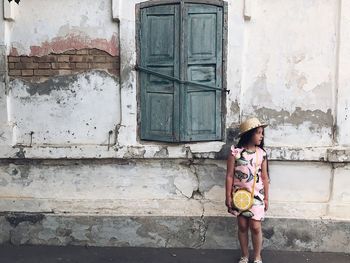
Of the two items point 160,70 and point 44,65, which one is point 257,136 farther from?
point 44,65

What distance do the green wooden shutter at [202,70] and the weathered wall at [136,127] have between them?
0.12m

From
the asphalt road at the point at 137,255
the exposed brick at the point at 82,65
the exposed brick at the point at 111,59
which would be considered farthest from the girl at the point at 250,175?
the exposed brick at the point at 82,65

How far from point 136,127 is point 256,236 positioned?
1699 mm

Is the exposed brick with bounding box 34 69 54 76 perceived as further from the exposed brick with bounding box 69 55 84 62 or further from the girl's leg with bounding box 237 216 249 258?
the girl's leg with bounding box 237 216 249 258

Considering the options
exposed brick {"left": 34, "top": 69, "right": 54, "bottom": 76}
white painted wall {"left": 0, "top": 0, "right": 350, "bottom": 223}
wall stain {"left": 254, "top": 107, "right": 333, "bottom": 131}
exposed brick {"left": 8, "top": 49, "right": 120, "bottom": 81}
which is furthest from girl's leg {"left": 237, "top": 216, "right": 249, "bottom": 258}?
exposed brick {"left": 34, "top": 69, "right": 54, "bottom": 76}

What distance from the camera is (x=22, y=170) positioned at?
6.23m

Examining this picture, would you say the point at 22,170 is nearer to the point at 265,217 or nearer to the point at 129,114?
the point at 129,114

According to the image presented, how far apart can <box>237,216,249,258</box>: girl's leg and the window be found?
3.23ft

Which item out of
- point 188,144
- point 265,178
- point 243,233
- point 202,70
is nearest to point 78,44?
point 202,70

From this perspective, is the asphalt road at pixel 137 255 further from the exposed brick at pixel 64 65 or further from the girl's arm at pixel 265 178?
the exposed brick at pixel 64 65

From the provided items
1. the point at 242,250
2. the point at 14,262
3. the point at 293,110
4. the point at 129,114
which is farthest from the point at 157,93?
the point at 14,262

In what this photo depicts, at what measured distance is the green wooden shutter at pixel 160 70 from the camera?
5949mm

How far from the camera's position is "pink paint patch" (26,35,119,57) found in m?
6.07

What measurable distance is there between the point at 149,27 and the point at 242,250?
8.09 ft
